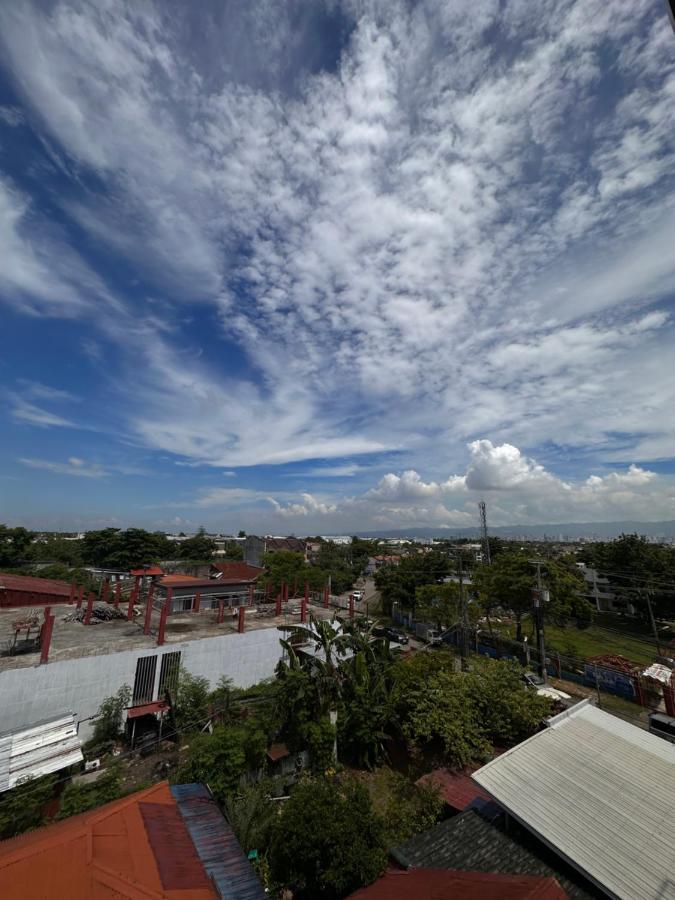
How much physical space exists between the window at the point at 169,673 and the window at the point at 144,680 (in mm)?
407

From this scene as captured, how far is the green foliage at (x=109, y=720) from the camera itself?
1802cm

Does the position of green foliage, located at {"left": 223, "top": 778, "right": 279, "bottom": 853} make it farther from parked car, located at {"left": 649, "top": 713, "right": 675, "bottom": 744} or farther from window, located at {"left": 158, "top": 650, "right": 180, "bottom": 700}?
parked car, located at {"left": 649, "top": 713, "right": 675, "bottom": 744}

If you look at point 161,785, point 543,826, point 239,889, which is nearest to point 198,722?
point 161,785

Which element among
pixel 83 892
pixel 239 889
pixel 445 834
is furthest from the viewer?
pixel 445 834

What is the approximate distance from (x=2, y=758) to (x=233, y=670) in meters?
11.2

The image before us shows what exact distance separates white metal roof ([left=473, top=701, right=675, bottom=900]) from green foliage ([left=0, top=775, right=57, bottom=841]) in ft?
45.4

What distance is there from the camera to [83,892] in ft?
21.3

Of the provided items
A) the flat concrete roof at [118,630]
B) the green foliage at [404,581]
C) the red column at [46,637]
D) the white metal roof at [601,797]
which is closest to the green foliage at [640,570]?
the green foliage at [404,581]

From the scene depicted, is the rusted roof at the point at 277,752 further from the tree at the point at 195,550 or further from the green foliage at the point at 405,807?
the tree at the point at 195,550

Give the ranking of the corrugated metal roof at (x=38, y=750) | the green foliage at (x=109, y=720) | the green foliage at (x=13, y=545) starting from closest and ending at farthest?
1. the corrugated metal roof at (x=38, y=750)
2. the green foliage at (x=109, y=720)
3. the green foliage at (x=13, y=545)

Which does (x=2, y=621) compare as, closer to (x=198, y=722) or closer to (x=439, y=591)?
(x=198, y=722)

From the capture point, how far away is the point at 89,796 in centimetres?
1245

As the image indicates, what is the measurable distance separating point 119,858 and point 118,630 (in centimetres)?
1869

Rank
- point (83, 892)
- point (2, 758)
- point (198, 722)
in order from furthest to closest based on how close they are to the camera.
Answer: point (198, 722) → point (2, 758) → point (83, 892)
